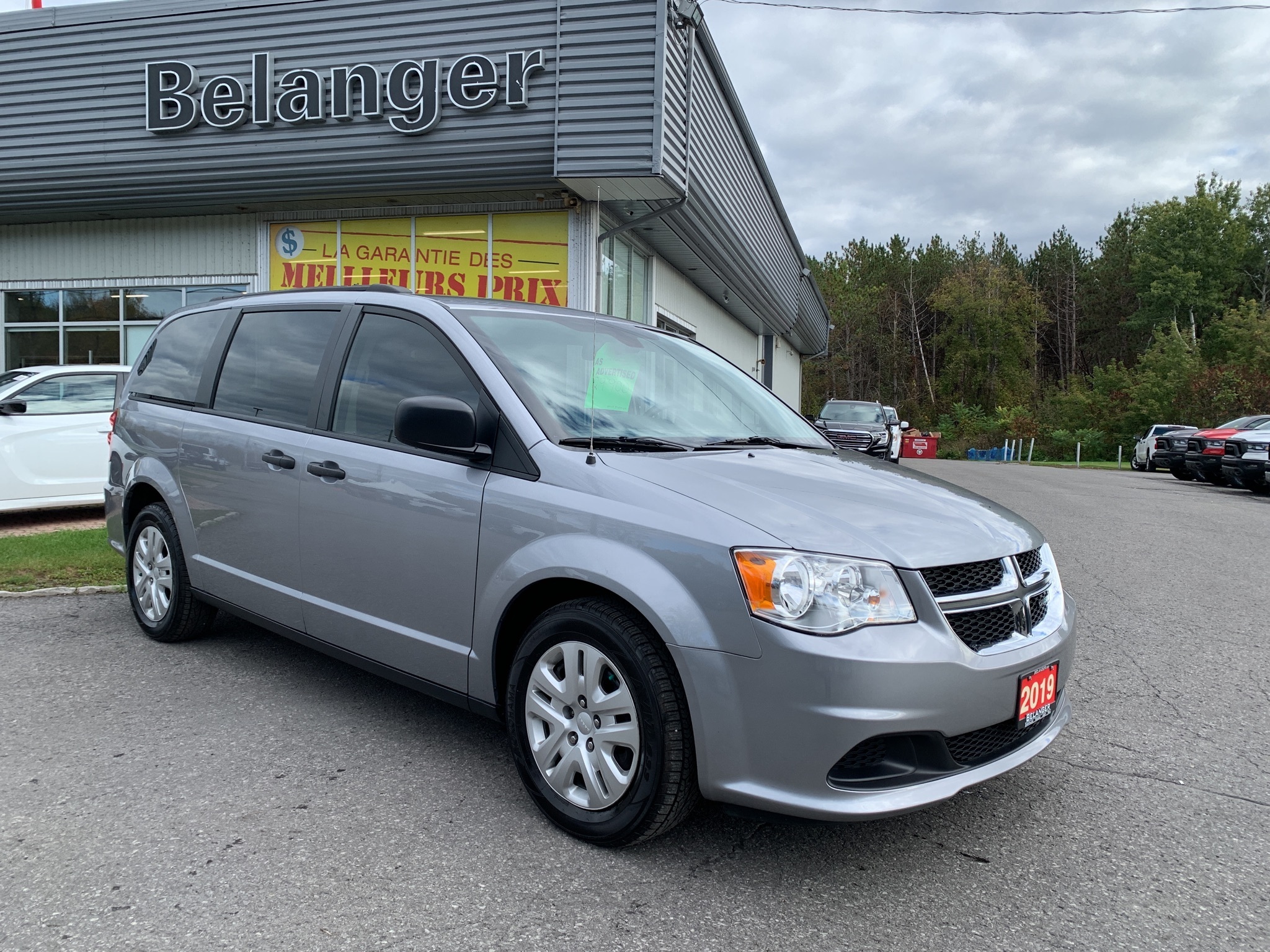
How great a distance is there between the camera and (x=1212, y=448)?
2020 centimetres

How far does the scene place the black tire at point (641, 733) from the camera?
8.52 feet

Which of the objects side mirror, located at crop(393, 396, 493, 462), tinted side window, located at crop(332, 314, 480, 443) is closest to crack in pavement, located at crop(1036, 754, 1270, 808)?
side mirror, located at crop(393, 396, 493, 462)

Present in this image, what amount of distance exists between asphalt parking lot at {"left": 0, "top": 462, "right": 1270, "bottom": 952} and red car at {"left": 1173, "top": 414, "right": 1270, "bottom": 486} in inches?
722

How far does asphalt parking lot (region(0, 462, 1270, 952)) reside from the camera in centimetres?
240

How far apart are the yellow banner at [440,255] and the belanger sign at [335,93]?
5.55ft

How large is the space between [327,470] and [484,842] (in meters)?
1.58

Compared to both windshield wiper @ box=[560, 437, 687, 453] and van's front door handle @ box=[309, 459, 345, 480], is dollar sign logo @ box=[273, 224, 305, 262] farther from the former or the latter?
windshield wiper @ box=[560, 437, 687, 453]

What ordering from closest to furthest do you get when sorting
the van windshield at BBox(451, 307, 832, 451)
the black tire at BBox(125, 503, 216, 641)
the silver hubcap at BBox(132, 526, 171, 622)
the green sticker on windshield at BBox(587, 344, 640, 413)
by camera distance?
the van windshield at BBox(451, 307, 832, 451), the green sticker on windshield at BBox(587, 344, 640, 413), the black tire at BBox(125, 503, 216, 641), the silver hubcap at BBox(132, 526, 171, 622)

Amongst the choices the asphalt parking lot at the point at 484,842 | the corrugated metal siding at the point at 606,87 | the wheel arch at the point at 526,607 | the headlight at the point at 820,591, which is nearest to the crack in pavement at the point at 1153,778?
A: the asphalt parking lot at the point at 484,842

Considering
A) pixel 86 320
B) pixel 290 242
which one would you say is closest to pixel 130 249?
pixel 86 320

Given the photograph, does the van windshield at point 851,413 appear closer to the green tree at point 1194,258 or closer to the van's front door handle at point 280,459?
the van's front door handle at point 280,459

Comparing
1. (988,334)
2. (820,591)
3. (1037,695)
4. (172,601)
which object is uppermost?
(988,334)

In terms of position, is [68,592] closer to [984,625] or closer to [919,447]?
[984,625]

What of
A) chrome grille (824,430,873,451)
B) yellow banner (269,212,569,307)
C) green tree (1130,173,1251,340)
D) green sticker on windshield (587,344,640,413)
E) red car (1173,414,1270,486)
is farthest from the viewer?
green tree (1130,173,1251,340)
